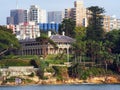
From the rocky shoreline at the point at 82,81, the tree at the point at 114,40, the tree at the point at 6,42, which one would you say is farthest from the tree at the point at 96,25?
the rocky shoreline at the point at 82,81

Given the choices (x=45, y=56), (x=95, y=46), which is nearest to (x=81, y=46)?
(x=95, y=46)

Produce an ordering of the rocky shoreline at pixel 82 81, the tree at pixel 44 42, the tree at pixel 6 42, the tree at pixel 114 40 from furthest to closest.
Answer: the tree at pixel 44 42 → the tree at pixel 6 42 → the tree at pixel 114 40 → the rocky shoreline at pixel 82 81

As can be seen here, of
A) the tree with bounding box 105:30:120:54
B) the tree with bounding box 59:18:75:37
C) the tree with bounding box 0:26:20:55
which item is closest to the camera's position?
the tree with bounding box 105:30:120:54

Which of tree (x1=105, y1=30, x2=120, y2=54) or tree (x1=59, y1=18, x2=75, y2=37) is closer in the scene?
tree (x1=105, y1=30, x2=120, y2=54)

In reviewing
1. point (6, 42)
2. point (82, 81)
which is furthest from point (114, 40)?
point (6, 42)

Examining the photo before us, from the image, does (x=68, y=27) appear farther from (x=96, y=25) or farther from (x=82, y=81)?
(x=82, y=81)

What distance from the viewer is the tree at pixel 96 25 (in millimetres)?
148125

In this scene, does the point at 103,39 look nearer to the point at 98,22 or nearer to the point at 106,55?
the point at 98,22

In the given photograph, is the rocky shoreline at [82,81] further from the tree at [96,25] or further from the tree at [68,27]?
the tree at [68,27]

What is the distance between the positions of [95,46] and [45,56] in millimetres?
15478

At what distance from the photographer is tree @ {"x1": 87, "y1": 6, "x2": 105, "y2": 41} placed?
148 m

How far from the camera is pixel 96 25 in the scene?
15225cm

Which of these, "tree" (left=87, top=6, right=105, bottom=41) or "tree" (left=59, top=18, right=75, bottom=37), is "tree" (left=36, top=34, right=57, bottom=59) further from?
"tree" (left=59, top=18, right=75, bottom=37)

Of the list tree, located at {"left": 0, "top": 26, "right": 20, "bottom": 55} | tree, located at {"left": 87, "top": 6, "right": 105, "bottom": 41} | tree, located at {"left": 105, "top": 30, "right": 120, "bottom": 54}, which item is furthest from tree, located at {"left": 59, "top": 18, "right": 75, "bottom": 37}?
tree, located at {"left": 0, "top": 26, "right": 20, "bottom": 55}
